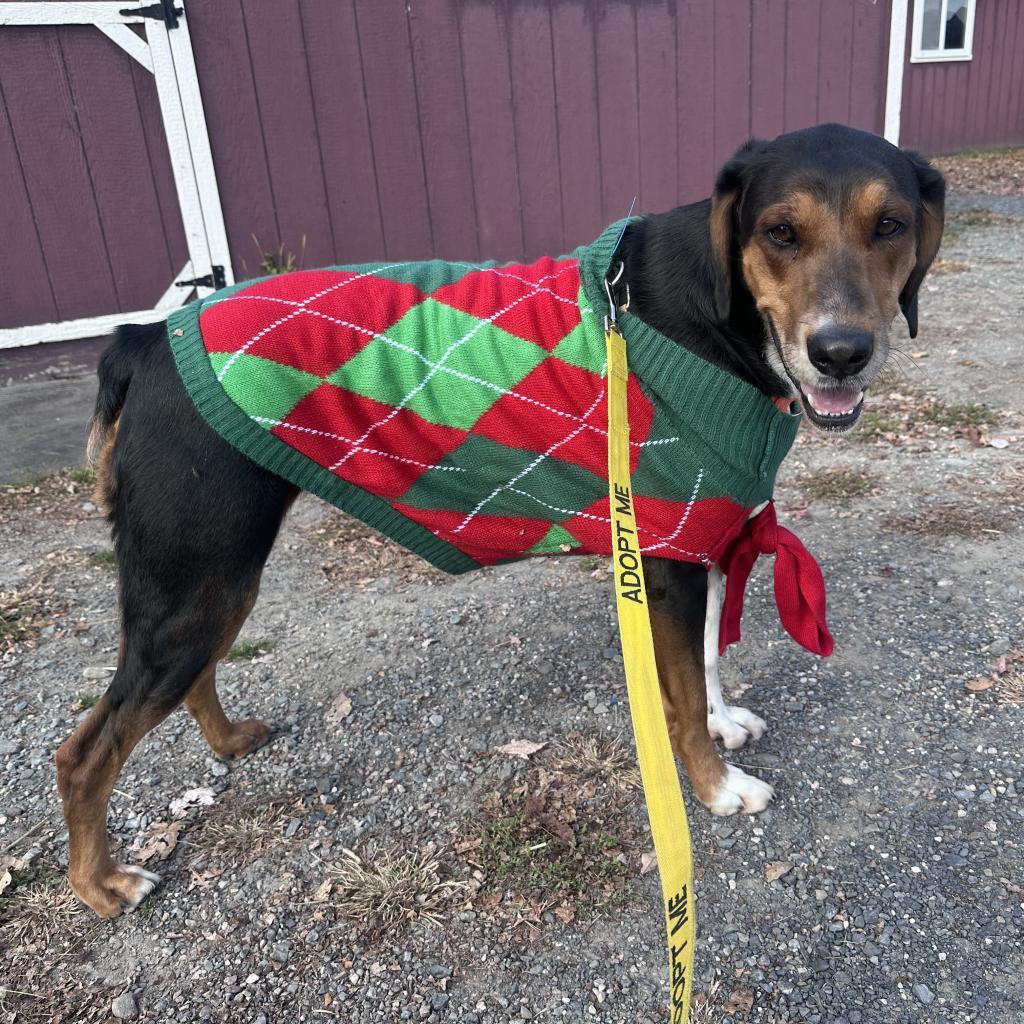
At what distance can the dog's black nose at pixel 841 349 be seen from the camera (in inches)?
78.2

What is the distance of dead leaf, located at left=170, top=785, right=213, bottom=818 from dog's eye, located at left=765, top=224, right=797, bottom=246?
98.5 inches

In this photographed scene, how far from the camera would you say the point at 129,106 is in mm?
5629

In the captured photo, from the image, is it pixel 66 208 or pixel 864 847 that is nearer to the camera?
pixel 864 847

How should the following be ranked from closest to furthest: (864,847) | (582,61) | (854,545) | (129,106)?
(864,847)
(854,545)
(129,106)
(582,61)

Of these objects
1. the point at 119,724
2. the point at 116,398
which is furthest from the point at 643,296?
the point at 119,724

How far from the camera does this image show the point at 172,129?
5758 millimetres

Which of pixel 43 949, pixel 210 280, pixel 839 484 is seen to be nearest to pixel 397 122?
pixel 210 280

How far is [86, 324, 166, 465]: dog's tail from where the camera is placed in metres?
2.34

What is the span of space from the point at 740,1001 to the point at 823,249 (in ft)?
6.25

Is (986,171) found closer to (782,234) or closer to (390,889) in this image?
(782,234)

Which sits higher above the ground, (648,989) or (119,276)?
(119,276)

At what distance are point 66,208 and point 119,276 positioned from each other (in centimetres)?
53

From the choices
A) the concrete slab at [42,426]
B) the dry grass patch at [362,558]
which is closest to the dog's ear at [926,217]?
the dry grass patch at [362,558]

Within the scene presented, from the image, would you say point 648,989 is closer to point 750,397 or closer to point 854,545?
point 750,397
